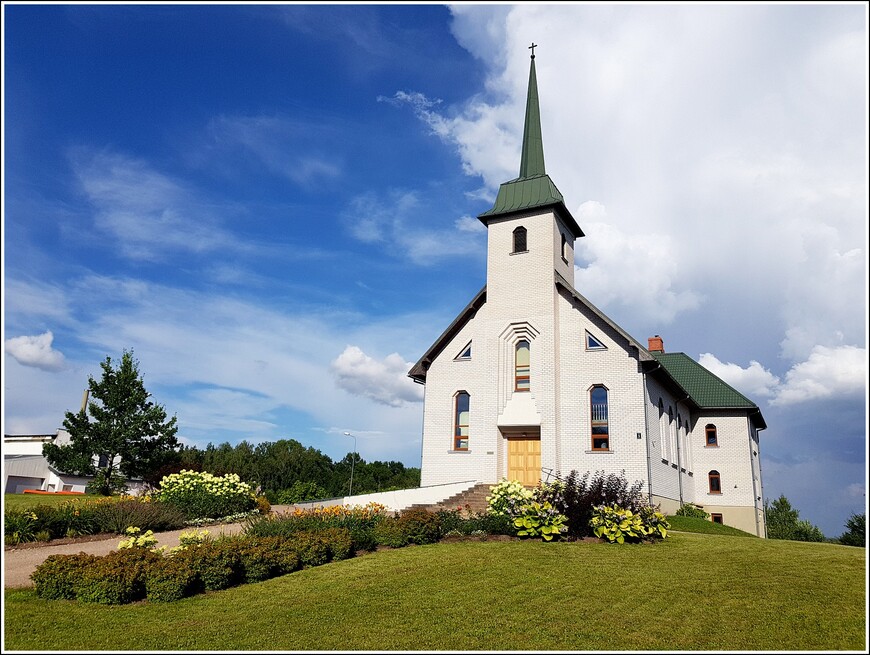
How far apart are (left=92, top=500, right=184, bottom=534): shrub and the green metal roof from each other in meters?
23.9

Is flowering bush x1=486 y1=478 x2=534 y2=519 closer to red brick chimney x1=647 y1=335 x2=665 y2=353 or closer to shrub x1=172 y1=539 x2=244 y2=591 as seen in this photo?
shrub x1=172 y1=539 x2=244 y2=591

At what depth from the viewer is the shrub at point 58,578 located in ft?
30.5

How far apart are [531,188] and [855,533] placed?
18301mm

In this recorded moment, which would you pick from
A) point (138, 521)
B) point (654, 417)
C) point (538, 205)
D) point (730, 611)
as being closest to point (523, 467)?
point (654, 417)

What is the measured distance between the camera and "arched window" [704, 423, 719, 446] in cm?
3256

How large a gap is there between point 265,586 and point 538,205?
19285 mm

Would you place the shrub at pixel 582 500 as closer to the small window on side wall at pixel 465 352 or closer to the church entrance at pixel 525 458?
the church entrance at pixel 525 458

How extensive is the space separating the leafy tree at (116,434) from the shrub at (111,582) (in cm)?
2440

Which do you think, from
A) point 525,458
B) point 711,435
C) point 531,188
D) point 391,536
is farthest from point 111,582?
point 711,435

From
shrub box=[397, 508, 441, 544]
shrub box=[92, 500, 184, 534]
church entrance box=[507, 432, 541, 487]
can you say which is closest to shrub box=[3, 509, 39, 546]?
shrub box=[92, 500, 184, 534]

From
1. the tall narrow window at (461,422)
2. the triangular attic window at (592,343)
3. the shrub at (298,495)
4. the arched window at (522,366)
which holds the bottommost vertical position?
the shrub at (298,495)

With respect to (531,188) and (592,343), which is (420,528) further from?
(531,188)

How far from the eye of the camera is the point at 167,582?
370 inches

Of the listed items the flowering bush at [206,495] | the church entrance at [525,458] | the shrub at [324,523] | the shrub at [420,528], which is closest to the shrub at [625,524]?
the shrub at [420,528]
